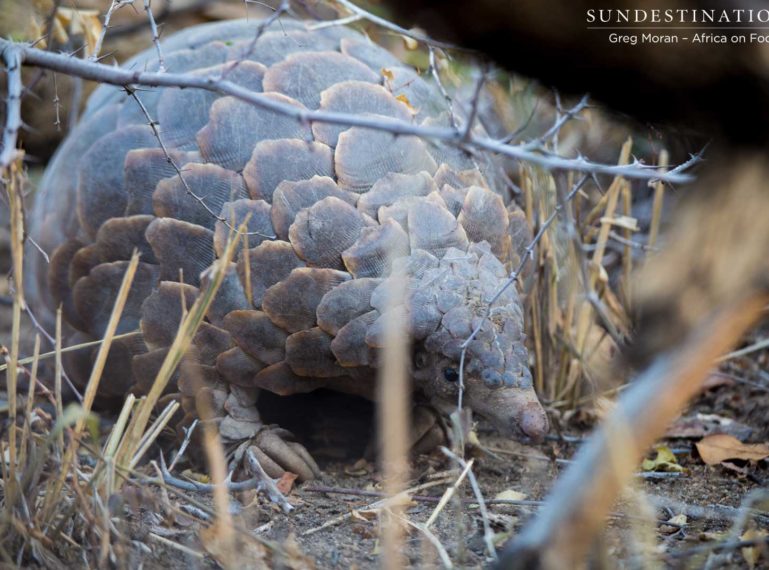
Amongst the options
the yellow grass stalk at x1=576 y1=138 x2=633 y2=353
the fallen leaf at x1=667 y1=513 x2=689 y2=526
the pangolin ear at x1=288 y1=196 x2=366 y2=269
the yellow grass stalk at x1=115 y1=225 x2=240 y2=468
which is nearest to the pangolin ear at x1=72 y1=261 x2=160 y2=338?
the pangolin ear at x1=288 y1=196 x2=366 y2=269

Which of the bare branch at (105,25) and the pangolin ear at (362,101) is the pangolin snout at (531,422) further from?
the bare branch at (105,25)

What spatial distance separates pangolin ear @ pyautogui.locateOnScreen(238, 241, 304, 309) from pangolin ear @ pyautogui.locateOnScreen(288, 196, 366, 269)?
0.03 meters

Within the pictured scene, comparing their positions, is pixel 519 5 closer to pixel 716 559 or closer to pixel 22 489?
pixel 716 559

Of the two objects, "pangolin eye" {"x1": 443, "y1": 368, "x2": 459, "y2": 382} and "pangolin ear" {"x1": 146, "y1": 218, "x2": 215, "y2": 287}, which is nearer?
"pangolin eye" {"x1": 443, "y1": 368, "x2": 459, "y2": 382}

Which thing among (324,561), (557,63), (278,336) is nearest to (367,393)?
(278,336)

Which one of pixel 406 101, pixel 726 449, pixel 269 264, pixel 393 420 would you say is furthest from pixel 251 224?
pixel 726 449

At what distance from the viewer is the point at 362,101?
305 centimetres

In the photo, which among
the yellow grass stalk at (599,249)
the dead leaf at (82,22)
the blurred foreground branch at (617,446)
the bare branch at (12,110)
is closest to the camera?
the blurred foreground branch at (617,446)

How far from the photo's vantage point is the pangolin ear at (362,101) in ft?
9.92

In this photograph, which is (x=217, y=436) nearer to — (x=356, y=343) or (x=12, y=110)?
(x=356, y=343)

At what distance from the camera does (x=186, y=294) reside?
291 cm

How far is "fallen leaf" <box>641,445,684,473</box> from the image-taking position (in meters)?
3.04

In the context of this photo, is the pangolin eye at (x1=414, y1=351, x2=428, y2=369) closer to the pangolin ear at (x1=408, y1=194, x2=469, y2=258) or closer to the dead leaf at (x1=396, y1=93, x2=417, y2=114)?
the pangolin ear at (x1=408, y1=194, x2=469, y2=258)

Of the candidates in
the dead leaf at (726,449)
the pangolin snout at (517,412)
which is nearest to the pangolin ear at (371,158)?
the pangolin snout at (517,412)
